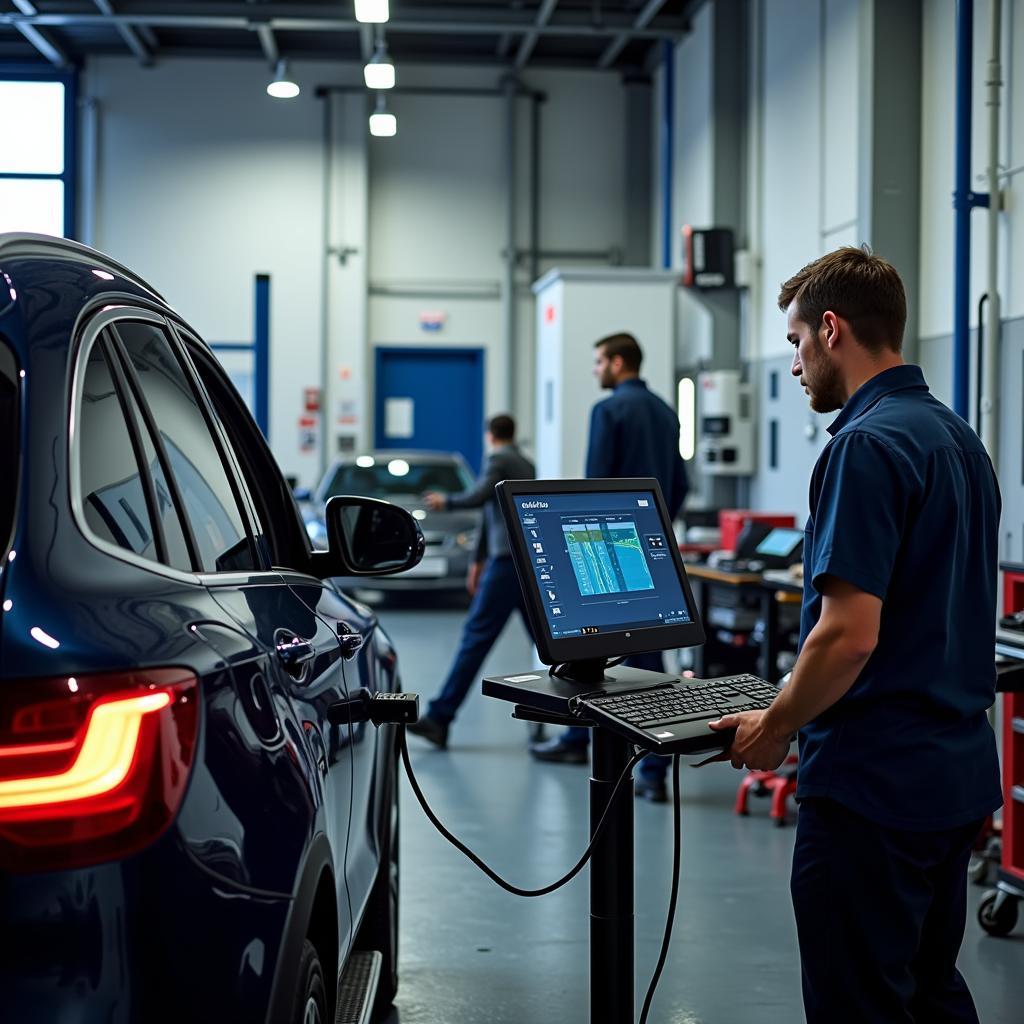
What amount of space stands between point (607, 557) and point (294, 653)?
0.87 meters

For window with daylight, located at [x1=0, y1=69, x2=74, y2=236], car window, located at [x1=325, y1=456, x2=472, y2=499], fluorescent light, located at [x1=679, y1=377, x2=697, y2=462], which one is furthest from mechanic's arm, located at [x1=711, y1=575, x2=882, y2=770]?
window with daylight, located at [x1=0, y1=69, x2=74, y2=236]

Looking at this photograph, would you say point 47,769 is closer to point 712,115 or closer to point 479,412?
point 712,115

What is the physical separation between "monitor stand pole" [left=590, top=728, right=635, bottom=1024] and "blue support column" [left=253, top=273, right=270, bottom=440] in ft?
31.2

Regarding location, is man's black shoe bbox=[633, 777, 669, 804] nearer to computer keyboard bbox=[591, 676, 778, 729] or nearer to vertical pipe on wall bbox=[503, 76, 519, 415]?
computer keyboard bbox=[591, 676, 778, 729]

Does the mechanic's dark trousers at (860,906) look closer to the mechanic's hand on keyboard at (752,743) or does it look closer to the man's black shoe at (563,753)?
the mechanic's hand on keyboard at (752,743)

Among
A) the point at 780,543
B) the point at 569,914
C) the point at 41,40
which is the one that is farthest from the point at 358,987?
the point at 41,40

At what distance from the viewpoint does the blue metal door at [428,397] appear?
13859 mm

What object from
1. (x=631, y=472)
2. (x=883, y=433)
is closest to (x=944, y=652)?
(x=883, y=433)

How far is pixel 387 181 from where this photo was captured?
45.0 feet

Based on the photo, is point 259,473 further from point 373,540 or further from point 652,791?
point 652,791

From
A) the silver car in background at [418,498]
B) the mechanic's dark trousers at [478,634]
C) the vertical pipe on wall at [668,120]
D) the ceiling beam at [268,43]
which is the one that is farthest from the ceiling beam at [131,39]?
the mechanic's dark trousers at [478,634]

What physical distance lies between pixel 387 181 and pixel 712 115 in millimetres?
4462

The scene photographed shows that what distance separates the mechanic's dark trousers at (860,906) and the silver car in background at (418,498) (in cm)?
781

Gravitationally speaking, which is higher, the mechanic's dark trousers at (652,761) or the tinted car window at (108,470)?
the tinted car window at (108,470)
